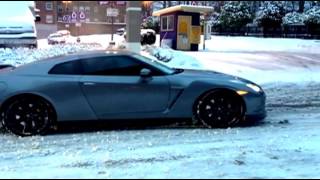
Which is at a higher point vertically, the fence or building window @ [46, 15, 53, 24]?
building window @ [46, 15, 53, 24]

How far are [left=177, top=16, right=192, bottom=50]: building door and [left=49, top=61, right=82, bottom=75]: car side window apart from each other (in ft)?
61.1

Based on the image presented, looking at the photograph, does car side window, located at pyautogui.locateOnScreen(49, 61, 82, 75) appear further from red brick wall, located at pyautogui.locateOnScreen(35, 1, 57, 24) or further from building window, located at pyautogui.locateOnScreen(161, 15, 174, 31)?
red brick wall, located at pyautogui.locateOnScreen(35, 1, 57, 24)

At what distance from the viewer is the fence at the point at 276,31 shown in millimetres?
36500

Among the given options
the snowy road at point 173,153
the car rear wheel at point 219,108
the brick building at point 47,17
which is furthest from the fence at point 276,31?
the snowy road at point 173,153

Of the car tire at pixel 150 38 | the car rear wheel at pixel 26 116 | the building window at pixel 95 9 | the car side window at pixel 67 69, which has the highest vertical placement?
the building window at pixel 95 9

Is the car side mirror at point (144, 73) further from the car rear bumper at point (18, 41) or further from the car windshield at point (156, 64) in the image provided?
the car rear bumper at point (18, 41)

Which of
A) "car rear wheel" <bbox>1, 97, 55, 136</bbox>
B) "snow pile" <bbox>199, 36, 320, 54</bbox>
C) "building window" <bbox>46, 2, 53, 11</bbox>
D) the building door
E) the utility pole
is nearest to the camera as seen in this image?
"car rear wheel" <bbox>1, 97, 55, 136</bbox>

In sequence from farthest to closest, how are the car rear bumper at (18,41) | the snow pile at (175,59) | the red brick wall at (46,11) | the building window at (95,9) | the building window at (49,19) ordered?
the building window at (49,19)
the red brick wall at (46,11)
the building window at (95,9)
the car rear bumper at (18,41)
the snow pile at (175,59)

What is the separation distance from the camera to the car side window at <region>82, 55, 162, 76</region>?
821 centimetres

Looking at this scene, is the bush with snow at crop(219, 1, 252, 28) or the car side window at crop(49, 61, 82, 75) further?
the bush with snow at crop(219, 1, 252, 28)

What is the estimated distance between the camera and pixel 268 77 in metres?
14.6

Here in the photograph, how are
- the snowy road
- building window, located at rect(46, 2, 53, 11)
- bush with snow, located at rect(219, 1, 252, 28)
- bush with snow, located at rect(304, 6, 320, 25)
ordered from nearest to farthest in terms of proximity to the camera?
1. the snowy road
2. bush with snow, located at rect(304, 6, 320, 25)
3. bush with snow, located at rect(219, 1, 252, 28)
4. building window, located at rect(46, 2, 53, 11)

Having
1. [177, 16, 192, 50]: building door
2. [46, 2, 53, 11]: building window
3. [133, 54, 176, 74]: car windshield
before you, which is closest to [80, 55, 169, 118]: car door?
[133, 54, 176, 74]: car windshield

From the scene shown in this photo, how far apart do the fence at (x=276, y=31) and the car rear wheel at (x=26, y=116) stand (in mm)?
28592
